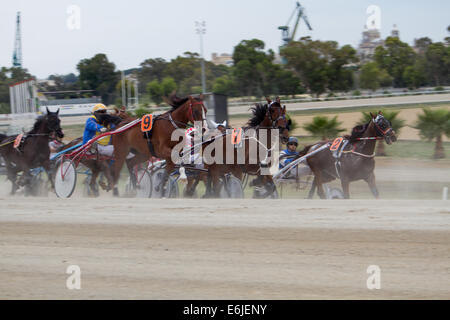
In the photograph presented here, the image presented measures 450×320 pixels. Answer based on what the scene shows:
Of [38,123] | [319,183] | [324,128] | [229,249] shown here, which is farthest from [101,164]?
[324,128]

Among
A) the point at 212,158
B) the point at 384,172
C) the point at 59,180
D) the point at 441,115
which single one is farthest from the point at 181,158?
the point at 441,115

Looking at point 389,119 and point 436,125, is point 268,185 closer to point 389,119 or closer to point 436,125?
point 389,119

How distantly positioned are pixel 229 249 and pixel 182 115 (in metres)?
4.10

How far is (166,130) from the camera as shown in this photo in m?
8.77

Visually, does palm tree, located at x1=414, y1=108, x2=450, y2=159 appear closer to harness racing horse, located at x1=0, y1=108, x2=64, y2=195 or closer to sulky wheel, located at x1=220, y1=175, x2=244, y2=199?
sulky wheel, located at x1=220, y1=175, x2=244, y2=199

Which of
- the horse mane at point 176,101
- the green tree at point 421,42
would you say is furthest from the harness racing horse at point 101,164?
the green tree at point 421,42

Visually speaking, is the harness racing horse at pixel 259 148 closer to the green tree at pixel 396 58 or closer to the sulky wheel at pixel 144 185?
the sulky wheel at pixel 144 185

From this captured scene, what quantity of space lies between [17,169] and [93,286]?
7.55 metres

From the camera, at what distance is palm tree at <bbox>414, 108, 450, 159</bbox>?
55.3 ft

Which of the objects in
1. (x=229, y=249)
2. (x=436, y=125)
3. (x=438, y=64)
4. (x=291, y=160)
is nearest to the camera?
(x=229, y=249)

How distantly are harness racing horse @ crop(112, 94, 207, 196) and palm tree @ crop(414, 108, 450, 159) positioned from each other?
34.1 ft
